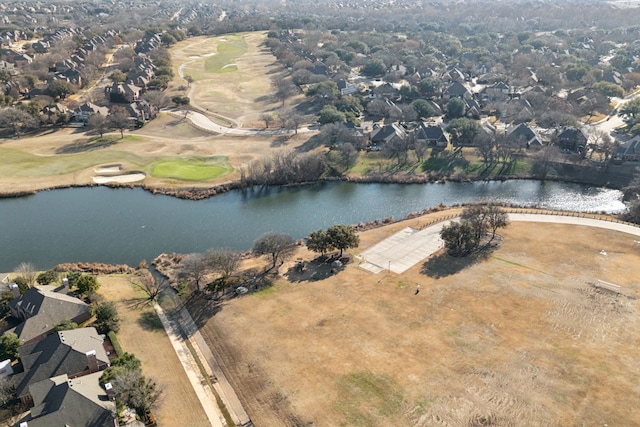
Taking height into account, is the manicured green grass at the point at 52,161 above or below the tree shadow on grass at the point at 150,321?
above

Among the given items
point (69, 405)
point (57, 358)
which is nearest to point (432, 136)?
point (57, 358)

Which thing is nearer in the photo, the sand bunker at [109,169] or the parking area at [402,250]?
the parking area at [402,250]

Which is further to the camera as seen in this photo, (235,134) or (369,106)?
(369,106)

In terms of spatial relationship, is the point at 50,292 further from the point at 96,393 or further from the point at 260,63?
the point at 260,63

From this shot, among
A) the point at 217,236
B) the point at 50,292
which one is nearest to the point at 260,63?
the point at 217,236

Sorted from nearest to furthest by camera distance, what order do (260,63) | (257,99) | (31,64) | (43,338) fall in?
(43,338), (257,99), (31,64), (260,63)

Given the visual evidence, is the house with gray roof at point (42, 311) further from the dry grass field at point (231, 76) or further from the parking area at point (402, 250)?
the dry grass field at point (231, 76)

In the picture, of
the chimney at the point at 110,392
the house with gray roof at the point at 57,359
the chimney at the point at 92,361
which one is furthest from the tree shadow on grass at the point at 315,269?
the chimney at the point at 110,392

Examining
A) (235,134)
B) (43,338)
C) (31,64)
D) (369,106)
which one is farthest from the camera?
(31,64)
